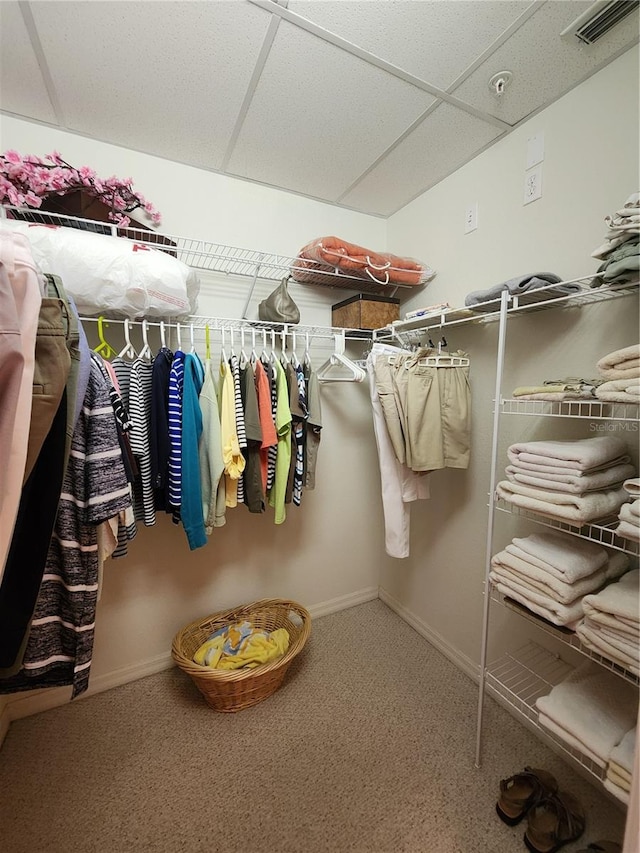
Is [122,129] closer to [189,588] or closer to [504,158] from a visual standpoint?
[504,158]

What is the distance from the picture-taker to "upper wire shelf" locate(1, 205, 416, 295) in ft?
4.38

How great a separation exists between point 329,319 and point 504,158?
109 cm

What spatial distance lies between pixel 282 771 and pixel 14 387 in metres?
1.66

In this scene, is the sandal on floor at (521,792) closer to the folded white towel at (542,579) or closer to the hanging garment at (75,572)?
the folded white towel at (542,579)

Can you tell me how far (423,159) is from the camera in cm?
167

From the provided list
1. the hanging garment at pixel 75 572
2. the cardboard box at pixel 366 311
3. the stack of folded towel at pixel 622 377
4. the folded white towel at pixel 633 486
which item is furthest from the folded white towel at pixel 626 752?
the cardboard box at pixel 366 311

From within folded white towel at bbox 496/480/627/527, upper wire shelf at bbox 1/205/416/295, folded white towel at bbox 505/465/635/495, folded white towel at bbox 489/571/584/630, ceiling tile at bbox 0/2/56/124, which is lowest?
folded white towel at bbox 489/571/584/630

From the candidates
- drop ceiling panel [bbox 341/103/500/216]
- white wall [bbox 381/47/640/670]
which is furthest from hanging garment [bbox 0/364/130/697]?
drop ceiling panel [bbox 341/103/500/216]

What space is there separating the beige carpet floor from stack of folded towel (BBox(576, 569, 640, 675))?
72 cm

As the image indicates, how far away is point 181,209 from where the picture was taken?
1.70 meters

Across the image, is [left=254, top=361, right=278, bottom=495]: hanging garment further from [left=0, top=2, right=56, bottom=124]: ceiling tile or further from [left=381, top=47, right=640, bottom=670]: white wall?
[left=0, top=2, right=56, bottom=124]: ceiling tile

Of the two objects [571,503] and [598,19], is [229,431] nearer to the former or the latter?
[571,503]

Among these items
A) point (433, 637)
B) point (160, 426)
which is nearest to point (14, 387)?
point (160, 426)

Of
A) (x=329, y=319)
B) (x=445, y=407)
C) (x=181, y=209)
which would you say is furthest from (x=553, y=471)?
(x=181, y=209)
